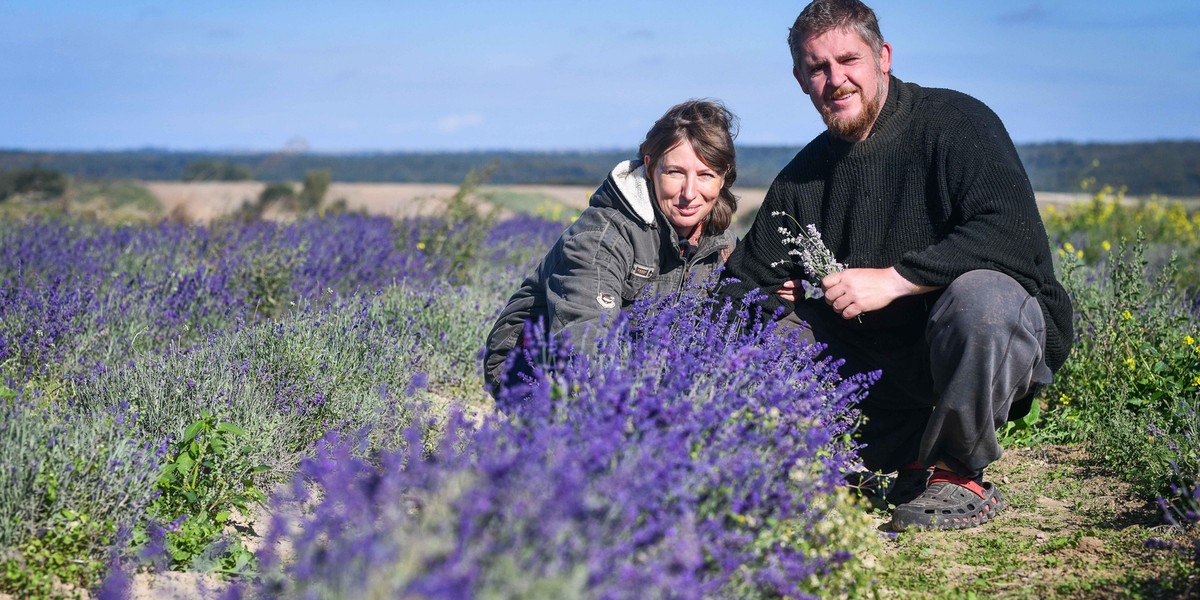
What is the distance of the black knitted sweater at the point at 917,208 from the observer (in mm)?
3229

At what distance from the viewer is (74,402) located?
354cm

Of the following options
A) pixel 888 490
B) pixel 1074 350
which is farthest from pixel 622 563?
pixel 1074 350

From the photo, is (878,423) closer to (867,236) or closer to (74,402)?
(867,236)

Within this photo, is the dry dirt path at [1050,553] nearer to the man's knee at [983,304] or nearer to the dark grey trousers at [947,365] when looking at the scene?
the dark grey trousers at [947,365]

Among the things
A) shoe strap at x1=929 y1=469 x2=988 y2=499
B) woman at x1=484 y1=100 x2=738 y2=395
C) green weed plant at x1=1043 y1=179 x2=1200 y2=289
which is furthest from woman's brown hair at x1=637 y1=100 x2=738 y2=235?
green weed plant at x1=1043 y1=179 x2=1200 y2=289

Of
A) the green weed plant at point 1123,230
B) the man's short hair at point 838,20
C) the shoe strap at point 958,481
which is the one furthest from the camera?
the green weed plant at point 1123,230

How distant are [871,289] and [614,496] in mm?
1701

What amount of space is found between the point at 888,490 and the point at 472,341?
2.03 m

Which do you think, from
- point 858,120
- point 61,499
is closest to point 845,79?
point 858,120

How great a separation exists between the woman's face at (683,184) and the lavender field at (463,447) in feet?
0.95

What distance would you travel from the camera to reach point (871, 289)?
129 inches

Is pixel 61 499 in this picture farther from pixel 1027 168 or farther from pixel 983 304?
pixel 1027 168

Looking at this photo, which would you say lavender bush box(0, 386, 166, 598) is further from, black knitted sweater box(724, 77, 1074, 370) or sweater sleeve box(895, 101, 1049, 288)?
sweater sleeve box(895, 101, 1049, 288)

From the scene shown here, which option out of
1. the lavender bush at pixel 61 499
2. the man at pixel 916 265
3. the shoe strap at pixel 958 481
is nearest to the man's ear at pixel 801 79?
the man at pixel 916 265
